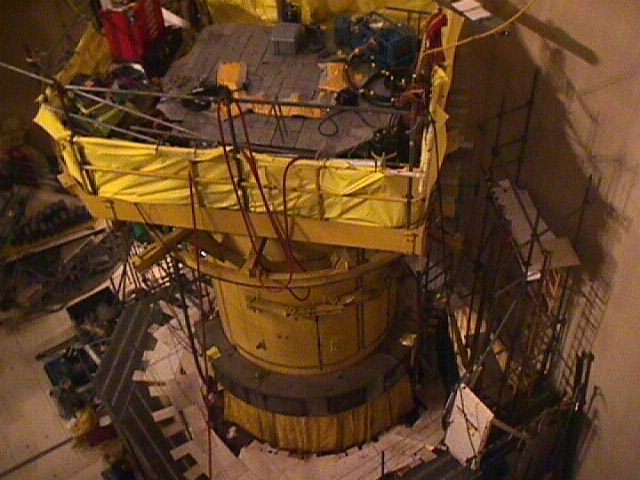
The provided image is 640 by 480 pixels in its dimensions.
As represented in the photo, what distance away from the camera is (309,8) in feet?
46.6

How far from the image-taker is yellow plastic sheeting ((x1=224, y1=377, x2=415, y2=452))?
14625 mm

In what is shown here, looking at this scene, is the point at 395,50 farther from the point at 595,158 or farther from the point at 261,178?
the point at 595,158

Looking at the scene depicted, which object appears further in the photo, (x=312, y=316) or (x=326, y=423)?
(x=326, y=423)

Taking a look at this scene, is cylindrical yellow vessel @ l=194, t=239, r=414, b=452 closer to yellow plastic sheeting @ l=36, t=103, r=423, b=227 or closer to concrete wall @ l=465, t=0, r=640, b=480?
yellow plastic sheeting @ l=36, t=103, r=423, b=227

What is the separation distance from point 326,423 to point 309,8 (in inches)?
329

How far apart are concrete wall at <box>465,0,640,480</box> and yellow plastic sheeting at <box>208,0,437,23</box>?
1.83 metres

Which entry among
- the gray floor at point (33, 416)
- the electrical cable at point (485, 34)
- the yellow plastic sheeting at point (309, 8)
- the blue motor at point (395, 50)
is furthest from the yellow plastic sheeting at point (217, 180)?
the gray floor at point (33, 416)

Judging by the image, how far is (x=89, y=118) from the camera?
10961 mm

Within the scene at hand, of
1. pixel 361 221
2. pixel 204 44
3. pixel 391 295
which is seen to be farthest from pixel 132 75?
pixel 391 295

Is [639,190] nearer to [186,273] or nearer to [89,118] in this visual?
[89,118]

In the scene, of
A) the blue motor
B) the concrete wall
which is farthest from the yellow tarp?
the concrete wall

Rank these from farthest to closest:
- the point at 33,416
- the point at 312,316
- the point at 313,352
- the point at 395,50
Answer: the point at 33,416, the point at 313,352, the point at 312,316, the point at 395,50

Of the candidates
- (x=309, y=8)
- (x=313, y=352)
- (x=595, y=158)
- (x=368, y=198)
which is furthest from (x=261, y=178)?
(x=595, y=158)

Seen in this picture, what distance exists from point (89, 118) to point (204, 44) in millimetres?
3314
